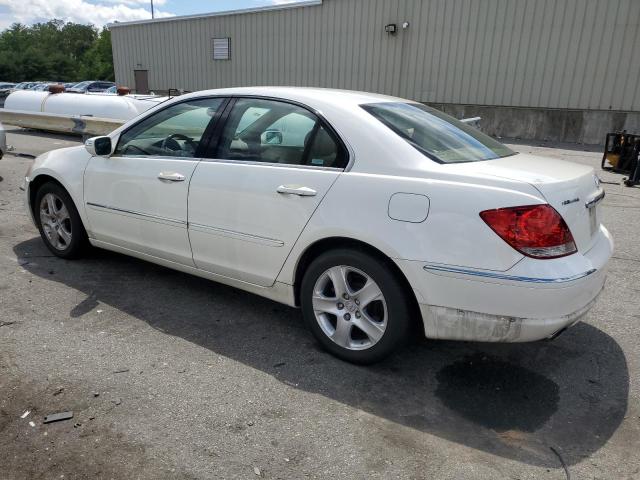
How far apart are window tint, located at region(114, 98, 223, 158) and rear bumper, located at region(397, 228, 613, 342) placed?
1.92 meters

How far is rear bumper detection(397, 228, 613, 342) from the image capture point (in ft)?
8.39

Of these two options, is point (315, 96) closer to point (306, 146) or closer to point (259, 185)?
point (306, 146)

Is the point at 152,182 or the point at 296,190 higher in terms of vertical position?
the point at 296,190

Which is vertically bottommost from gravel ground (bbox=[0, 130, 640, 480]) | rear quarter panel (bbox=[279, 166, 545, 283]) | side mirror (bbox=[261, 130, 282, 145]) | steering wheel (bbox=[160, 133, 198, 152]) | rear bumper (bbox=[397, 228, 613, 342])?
gravel ground (bbox=[0, 130, 640, 480])

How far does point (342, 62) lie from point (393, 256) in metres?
19.5

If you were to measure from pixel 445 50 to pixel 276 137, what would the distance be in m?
17.0

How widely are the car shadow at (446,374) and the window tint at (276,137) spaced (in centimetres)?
120

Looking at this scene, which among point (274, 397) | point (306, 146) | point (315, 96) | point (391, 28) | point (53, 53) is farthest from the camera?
point (53, 53)

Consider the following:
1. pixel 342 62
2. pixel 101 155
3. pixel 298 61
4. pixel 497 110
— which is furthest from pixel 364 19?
pixel 101 155

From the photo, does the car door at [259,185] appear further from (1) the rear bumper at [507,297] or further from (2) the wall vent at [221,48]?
(2) the wall vent at [221,48]

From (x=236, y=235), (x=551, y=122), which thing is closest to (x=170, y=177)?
(x=236, y=235)

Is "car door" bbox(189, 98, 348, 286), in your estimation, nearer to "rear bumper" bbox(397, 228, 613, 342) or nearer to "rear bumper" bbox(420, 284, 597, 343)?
"rear bumper" bbox(397, 228, 613, 342)

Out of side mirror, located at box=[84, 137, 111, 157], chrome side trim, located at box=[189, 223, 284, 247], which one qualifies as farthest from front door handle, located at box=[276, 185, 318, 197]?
side mirror, located at box=[84, 137, 111, 157]

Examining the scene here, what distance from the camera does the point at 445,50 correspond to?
18.6m
